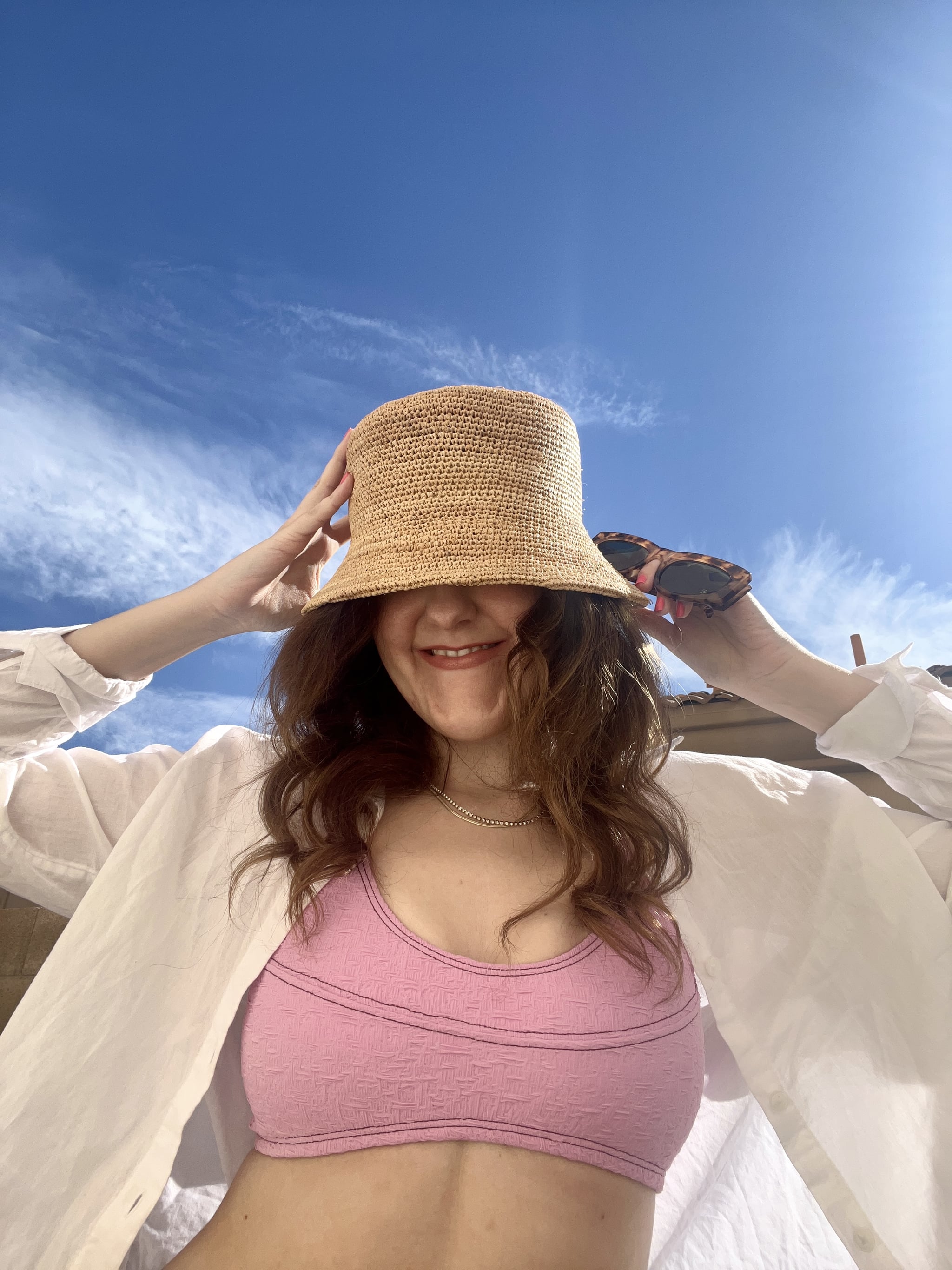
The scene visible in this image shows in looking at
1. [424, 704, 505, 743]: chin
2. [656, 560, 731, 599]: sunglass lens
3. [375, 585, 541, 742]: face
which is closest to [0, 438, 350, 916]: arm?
[375, 585, 541, 742]: face

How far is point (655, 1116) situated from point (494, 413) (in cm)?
112

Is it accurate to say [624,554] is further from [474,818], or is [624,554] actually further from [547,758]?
[474,818]

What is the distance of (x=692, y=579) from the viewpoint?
58.6 inches

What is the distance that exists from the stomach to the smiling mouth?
731 millimetres

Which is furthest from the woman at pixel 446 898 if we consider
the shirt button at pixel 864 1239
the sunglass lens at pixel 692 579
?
the sunglass lens at pixel 692 579

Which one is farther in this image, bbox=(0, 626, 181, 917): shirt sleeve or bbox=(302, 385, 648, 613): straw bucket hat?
bbox=(0, 626, 181, 917): shirt sleeve

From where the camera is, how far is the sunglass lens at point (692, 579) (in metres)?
1.47

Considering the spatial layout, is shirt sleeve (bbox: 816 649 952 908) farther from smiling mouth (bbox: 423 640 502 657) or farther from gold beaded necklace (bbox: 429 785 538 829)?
smiling mouth (bbox: 423 640 502 657)

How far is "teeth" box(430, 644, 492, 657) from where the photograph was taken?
1333 mm

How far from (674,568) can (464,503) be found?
47 centimetres

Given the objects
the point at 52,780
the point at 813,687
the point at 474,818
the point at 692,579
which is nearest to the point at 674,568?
the point at 692,579

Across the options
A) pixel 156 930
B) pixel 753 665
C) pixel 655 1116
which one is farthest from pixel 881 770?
pixel 156 930

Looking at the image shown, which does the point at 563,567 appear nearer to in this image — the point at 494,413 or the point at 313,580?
the point at 494,413

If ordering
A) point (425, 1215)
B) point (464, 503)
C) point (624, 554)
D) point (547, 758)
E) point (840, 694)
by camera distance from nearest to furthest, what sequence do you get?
point (425, 1215), point (464, 503), point (547, 758), point (624, 554), point (840, 694)
